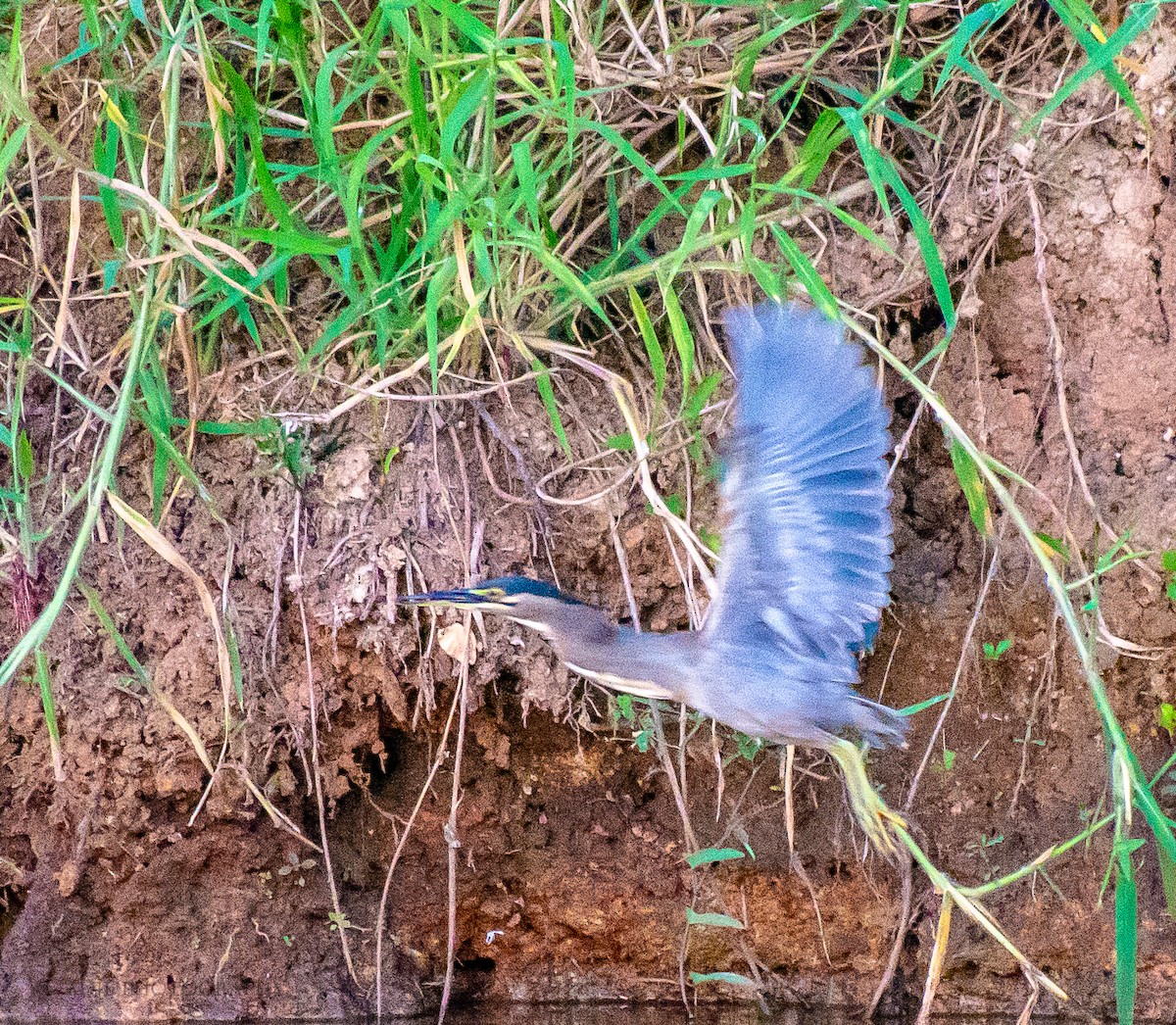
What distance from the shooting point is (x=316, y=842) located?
2.36 meters

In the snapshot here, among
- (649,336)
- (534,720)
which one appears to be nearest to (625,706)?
(534,720)

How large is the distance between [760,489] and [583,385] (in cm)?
58

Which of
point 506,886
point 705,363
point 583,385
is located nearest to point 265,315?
point 583,385

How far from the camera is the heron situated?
171 centimetres

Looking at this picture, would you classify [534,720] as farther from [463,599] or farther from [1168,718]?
[1168,718]

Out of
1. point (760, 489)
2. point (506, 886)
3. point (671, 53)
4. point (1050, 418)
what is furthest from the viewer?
point (506, 886)

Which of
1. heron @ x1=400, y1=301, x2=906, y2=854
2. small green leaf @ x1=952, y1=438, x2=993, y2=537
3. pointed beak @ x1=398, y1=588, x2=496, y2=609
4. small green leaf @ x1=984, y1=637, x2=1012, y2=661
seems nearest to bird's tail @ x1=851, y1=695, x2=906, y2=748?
heron @ x1=400, y1=301, x2=906, y2=854

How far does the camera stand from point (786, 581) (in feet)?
5.82

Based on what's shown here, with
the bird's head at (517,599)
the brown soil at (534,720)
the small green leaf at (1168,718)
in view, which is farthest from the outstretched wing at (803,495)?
the small green leaf at (1168,718)

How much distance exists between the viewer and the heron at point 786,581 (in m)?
1.71

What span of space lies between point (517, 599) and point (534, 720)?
20.6 inches

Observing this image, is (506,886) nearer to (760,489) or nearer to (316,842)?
(316,842)

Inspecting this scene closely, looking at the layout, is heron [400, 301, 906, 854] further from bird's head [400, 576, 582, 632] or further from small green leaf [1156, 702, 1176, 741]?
small green leaf [1156, 702, 1176, 741]

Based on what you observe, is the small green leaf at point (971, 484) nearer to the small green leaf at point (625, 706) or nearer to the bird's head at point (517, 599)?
the bird's head at point (517, 599)
